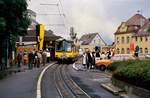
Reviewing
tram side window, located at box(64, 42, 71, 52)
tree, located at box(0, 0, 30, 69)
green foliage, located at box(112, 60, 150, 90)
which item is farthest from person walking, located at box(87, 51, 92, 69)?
tram side window, located at box(64, 42, 71, 52)

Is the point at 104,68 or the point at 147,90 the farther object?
the point at 104,68

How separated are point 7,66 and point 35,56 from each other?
108 inches

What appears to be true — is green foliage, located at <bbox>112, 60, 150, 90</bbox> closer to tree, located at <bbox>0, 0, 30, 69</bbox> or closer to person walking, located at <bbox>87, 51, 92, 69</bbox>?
tree, located at <bbox>0, 0, 30, 69</bbox>

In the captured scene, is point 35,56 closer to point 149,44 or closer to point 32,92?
point 32,92

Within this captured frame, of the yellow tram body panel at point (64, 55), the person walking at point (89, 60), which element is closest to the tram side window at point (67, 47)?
the yellow tram body panel at point (64, 55)

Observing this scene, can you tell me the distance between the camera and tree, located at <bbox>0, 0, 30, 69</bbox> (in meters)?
34.6

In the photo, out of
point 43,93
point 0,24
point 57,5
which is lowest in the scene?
point 43,93

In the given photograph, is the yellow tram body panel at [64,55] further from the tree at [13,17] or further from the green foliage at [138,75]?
the green foliage at [138,75]

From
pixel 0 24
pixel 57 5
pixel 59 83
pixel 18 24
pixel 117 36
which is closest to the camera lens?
pixel 59 83

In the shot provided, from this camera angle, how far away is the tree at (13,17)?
3459cm

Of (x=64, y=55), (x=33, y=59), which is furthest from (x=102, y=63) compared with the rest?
(x=64, y=55)

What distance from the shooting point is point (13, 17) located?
36.5m

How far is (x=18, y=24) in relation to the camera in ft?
124

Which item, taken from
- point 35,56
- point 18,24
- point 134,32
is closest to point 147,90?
point 18,24
